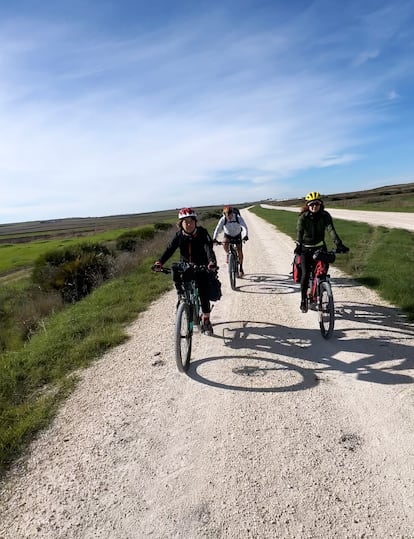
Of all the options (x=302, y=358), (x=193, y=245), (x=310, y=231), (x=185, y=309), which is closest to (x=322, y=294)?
(x=310, y=231)

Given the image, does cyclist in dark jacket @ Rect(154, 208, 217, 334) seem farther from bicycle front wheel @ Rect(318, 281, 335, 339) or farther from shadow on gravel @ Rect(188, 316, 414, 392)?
bicycle front wheel @ Rect(318, 281, 335, 339)

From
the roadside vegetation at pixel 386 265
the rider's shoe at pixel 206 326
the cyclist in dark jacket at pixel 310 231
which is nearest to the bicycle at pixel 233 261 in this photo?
the cyclist in dark jacket at pixel 310 231

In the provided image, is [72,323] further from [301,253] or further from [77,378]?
[301,253]

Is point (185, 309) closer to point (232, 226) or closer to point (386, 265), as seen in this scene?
point (232, 226)

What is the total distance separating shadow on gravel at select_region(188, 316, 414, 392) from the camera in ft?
15.2

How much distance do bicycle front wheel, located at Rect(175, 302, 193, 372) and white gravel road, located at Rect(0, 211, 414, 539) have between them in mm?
194

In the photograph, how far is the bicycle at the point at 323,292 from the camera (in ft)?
19.6

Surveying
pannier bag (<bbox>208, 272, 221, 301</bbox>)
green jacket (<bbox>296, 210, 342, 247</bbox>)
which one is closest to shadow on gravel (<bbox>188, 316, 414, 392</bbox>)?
pannier bag (<bbox>208, 272, 221, 301</bbox>)

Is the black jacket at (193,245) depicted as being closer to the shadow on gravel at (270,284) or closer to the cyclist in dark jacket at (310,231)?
the cyclist in dark jacket at (310,231)

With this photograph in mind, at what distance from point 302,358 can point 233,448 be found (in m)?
2.26

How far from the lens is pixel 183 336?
16.8 feet

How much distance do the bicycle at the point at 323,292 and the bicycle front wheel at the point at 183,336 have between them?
2304 millimetres

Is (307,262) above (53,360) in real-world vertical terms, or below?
above

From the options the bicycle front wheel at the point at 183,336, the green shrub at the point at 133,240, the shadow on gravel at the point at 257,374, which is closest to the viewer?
the shadow on gravel at the point at 257,374
